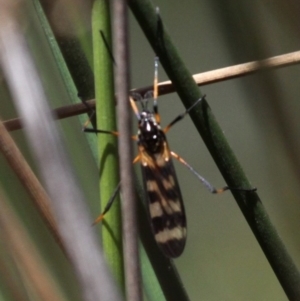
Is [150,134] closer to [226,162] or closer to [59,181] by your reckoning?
[226,162]

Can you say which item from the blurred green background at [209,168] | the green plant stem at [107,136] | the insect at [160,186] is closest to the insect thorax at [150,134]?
the insect at [160,186]

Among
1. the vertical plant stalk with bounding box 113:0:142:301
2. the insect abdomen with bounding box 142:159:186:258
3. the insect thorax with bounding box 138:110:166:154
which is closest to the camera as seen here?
the vertical plant stalk with bounding box 113:0:142:301

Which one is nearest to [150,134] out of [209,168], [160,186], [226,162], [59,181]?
[160,186]

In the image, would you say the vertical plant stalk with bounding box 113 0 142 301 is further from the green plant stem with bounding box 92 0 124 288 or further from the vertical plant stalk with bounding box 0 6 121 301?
the green plant stem with bounding box 92 0 124 288

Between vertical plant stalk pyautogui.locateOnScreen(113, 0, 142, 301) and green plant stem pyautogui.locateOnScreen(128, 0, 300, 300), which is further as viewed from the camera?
green plant stem pyautogui.locateOnScreen(128, 0, 300, 300)

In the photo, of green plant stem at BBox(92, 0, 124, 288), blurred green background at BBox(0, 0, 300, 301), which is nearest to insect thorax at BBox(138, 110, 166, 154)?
blurred green background at BBox(0, 0, 300, 301)

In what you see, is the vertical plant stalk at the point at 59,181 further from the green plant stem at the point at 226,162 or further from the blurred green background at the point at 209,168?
the blurred green background at the point at 209,168
